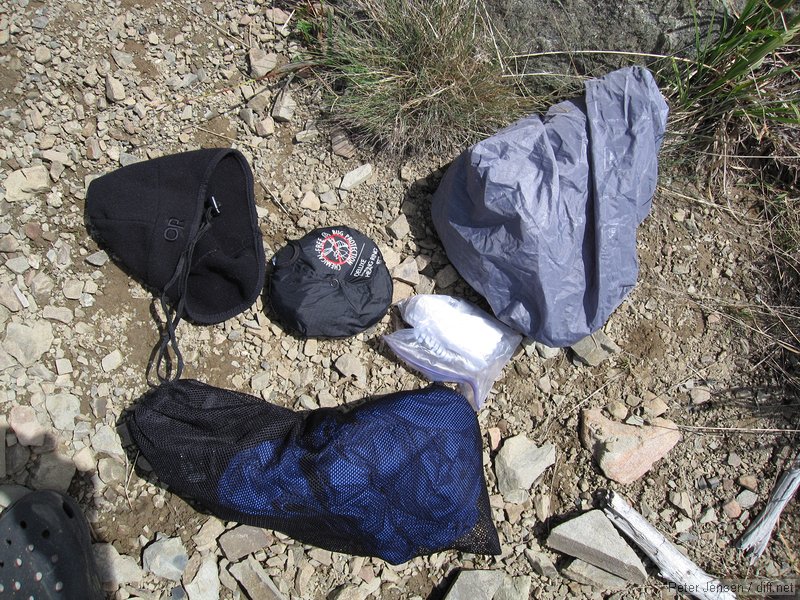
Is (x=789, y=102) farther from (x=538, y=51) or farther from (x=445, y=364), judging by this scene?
(x=445, y=364)

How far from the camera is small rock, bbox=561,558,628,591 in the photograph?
89.7 inches

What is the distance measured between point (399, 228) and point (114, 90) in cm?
127

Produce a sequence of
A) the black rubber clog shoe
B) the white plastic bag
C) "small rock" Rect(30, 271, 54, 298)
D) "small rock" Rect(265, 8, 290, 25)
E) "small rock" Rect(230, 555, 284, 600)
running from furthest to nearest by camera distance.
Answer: "small rock" Rect(265, 8, 290, 25) < the white plastic bag < "small rock" Rect(30, 271, 54, 298) < "small rock" Rect(230, 555, 284, 600) < the black rubber clog shoe

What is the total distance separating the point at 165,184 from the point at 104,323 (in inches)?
23.0

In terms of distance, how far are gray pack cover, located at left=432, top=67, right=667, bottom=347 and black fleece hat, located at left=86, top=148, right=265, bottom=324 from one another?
2.73ft

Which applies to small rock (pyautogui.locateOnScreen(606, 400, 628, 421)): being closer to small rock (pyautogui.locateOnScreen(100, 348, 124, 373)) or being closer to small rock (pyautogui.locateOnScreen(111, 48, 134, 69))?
small rock (pyautogui.locateOnScreen(100, 348, 124, 373))

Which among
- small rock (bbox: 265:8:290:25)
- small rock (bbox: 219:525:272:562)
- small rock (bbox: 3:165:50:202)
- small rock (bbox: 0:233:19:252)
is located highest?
small rock (bbox: 265:8:290:25)

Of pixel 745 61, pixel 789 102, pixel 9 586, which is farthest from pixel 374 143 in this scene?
pixel 9 586

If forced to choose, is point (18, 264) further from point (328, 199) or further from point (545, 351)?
point (545, 351)

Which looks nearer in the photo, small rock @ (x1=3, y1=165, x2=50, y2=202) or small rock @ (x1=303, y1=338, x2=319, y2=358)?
small rock @ (x1=3, y1=165, x2=50, y2=202)

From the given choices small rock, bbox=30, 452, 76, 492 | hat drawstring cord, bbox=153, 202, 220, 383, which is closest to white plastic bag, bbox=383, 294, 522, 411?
hat drawstring cord, bbox=153, 202, 220, 383

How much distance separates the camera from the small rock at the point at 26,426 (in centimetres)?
215

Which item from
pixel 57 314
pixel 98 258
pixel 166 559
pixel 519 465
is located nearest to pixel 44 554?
pixel 166 559

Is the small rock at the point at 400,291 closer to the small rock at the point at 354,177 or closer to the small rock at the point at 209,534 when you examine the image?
the small rock at the point at 354,177
